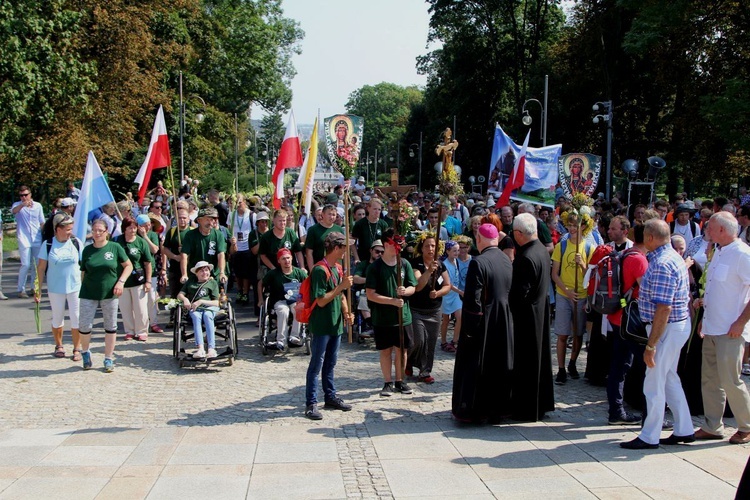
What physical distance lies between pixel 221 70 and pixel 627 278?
3959 centimetres

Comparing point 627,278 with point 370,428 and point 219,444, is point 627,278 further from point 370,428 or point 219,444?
point 219,444

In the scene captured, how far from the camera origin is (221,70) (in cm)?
4316

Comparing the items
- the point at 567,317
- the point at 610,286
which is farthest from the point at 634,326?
the point at 567,317

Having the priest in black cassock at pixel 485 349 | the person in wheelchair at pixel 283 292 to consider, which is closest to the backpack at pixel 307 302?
the priest in black cassock at pixel 485 349

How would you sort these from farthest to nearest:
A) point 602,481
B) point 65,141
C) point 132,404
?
1. point 65,141
2. point 132,404
3. point 602,481

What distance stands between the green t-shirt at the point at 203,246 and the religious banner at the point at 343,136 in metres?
2.76

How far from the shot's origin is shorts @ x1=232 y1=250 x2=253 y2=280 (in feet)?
43.0

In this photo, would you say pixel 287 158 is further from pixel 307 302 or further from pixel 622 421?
pixel 622 421

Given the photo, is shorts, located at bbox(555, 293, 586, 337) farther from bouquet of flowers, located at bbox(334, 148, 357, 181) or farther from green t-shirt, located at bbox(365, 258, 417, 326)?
bouquet of flowers, located at bbox(334, 148, 357, 181)

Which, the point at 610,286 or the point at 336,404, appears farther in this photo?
the point at 336,404

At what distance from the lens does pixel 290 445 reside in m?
6.32

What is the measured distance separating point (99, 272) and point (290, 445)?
396cm

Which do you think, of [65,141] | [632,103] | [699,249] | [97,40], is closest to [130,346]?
[699,249]

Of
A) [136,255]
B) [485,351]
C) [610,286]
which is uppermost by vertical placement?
[136,255]
